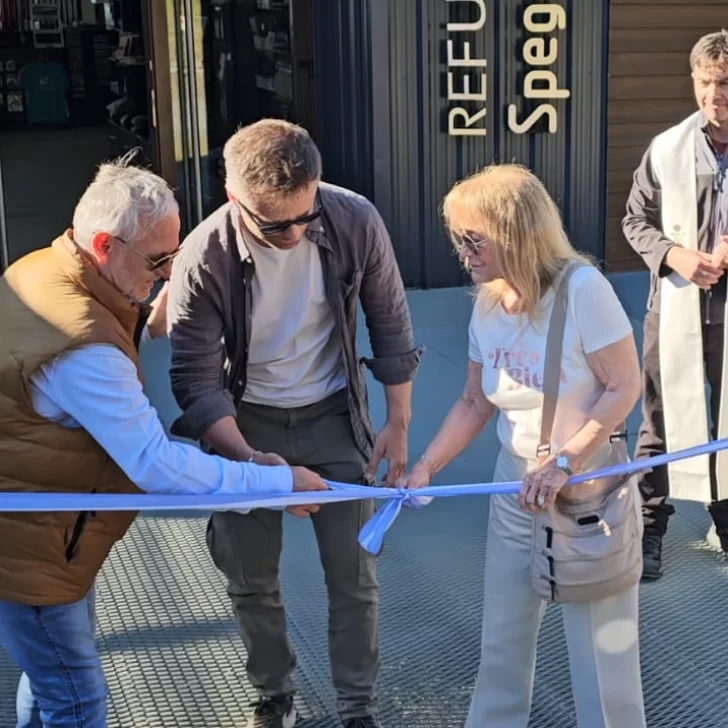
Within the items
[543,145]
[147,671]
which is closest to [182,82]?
[543,145]

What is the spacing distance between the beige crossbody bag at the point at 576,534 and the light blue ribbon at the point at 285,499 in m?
0.06

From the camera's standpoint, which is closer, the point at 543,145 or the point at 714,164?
the point at 714,164

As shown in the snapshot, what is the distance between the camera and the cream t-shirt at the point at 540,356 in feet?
9.09

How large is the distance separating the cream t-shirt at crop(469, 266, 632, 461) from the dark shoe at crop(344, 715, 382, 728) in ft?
2.95

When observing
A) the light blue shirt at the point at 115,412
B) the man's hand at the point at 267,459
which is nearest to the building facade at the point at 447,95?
the man's hand at the point at 267,459

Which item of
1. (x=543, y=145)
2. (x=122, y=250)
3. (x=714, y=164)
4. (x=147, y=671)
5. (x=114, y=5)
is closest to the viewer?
(x=122, y=250)

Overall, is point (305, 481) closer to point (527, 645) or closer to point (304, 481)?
point (304, 481)

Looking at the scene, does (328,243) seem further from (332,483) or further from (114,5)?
(114,5)

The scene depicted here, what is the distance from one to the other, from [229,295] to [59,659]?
0.98 metres

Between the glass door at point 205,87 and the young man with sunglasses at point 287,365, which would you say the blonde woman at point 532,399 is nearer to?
the young man with sunglasses at point 287,365

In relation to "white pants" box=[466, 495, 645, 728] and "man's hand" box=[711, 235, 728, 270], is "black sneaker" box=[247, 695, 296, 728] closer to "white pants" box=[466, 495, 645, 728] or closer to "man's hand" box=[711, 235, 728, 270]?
"white pants" box=[466, 495, 645, 728]

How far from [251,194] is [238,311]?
35 centimetres

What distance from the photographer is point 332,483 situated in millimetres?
3064

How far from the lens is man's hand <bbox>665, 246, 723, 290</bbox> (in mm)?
4141
